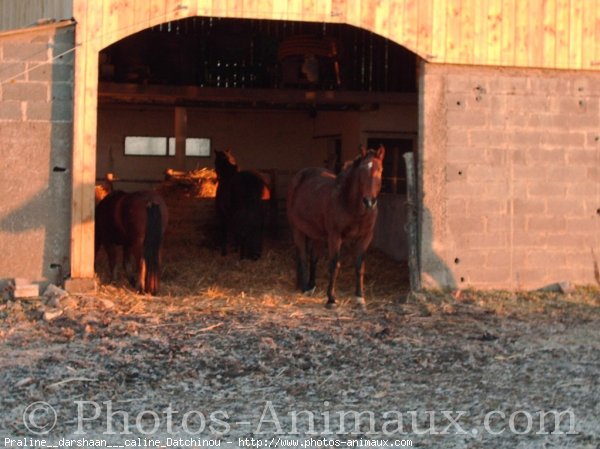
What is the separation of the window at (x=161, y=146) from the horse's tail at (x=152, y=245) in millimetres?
8945

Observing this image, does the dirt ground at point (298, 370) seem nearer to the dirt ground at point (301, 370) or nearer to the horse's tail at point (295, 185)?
the dirt ground at point (301, 370)

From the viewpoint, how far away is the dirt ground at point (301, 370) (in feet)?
18.9

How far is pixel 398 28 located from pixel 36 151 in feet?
13.4

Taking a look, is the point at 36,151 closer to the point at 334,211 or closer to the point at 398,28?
the point at 334,211

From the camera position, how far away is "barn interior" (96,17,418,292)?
1502 cm

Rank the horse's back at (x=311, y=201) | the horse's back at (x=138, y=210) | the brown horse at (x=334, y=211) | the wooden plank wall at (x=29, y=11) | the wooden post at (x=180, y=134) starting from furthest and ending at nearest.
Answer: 1. the wooden post at (x=180, y=134)
2. the horse's back at (x=311, y=201)
3. the horse's back at (x=138, y=210)
4. the wooden plank wall at (x=29, y=11)
5. the brown horse at (x=334, y=211)

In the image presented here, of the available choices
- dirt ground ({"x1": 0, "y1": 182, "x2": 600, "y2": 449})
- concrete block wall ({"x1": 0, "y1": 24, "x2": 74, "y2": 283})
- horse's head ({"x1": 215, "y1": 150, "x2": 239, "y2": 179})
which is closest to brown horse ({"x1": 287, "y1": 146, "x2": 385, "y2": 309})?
dirt ground ({"x1": 0, "y1": 182, "x2": 600, "y2": 449})

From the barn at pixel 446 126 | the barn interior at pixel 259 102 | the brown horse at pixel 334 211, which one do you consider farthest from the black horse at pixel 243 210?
the barn at pixel 446 126

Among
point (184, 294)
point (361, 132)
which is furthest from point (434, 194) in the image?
point (361, 132)

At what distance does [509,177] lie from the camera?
10914mm

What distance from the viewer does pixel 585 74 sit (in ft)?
36.3

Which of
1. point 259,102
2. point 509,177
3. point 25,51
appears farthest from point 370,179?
point 259,102

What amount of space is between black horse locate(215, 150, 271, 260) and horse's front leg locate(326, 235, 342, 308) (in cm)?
335

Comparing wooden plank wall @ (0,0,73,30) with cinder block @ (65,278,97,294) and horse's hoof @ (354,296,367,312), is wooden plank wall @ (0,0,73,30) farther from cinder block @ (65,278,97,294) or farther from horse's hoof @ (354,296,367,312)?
horse's hoof @ (354,296,367,312)
